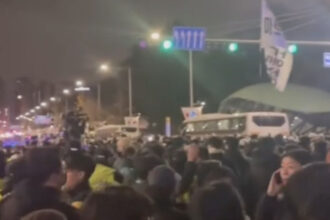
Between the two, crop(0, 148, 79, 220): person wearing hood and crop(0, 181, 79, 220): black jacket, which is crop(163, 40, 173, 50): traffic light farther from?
crop(0, 181, 79, 220): black jacket

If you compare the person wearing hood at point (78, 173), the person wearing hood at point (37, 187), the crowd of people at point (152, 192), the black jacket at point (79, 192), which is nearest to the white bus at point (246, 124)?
the crowd of people at point (152, 192)

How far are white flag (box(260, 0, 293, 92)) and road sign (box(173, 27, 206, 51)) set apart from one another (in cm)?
Result: 444

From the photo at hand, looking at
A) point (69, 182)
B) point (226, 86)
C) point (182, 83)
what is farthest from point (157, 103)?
point (69, 182)

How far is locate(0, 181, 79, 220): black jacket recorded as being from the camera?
5.47 metres

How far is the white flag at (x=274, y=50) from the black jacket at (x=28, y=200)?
1884 cm

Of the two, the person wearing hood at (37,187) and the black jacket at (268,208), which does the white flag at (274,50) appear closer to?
the black jacket at (268,208)

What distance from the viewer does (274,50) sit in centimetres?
2420

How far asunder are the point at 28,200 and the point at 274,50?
63.2ft

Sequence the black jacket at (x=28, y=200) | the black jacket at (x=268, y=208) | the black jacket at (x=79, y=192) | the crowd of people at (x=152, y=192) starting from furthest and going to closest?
the black jacket at (x=79, y=192) < the black jacket at (x=268, y=208) < the black jacket at (x=28, y=200) < the crowd of people at (x=152, y=192)

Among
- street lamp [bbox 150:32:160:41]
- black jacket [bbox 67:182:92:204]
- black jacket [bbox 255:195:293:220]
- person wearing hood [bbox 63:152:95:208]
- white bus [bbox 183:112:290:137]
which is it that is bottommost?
white bus [bbox 183:112:290:137]

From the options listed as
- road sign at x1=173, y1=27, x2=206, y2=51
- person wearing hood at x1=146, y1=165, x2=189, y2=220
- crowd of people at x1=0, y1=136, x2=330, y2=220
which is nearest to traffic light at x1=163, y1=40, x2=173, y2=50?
road sign at x1=173, y1=27, x2=206, y2=51

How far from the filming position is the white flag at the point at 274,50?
24.2 metres

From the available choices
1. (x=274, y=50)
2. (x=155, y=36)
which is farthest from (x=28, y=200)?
(x=155, y=36)

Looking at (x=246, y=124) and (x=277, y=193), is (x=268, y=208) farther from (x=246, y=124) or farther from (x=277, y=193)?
(x=246, y=124)
